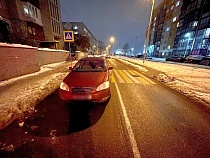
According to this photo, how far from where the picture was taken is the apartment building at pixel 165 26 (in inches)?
2048

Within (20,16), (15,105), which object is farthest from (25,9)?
(15,105)

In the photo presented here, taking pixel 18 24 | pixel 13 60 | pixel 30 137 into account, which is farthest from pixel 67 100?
pixel 18 24

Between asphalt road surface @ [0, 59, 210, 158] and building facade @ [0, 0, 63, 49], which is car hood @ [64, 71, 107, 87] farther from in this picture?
building facade @ [0, 0, 63, 49]

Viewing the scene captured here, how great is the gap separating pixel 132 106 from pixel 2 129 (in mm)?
3914

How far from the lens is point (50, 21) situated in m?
27.3

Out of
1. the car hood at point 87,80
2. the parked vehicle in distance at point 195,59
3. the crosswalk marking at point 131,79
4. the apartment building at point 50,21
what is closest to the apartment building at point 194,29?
the parked vehicle in distance at point 195,59

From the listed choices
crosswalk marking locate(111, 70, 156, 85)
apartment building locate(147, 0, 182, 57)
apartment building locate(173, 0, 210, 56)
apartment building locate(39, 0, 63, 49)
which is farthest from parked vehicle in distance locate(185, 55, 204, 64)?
apartment building locate(39, 0, 63, 49)

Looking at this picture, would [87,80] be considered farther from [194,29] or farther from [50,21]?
[194,29]

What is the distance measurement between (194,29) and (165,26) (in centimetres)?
2546

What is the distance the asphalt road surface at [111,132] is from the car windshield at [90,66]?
1.59 metres

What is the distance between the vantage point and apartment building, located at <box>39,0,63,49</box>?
84.5ft

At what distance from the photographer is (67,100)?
345cm

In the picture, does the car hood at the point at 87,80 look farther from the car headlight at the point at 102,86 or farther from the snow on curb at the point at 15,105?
the snow on curb at the point at 15,105

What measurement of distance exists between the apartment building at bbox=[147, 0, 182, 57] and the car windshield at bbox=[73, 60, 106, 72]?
58733 mm
